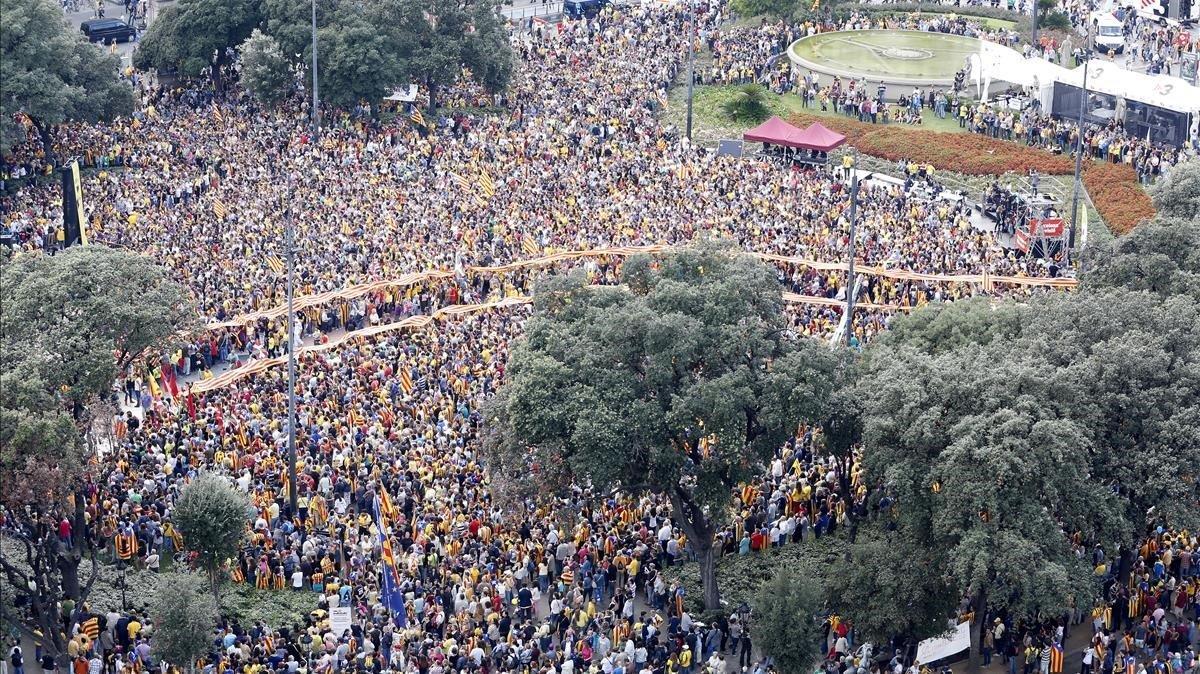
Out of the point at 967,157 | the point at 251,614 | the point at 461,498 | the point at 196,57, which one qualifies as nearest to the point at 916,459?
the point at 461,498

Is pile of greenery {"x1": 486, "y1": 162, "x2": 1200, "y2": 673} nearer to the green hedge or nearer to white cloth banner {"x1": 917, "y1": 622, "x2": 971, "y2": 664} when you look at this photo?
white cloth banner {"x1": 917, "y1": 622, "x2": 971, "y2": 664}

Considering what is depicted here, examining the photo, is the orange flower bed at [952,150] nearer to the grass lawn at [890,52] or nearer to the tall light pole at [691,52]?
the tall light pole at [691,52]

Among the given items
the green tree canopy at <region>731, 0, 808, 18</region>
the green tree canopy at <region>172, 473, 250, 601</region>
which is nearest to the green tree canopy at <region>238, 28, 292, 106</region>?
the green tree canopy at <region>731, 0, 808, 18</region>

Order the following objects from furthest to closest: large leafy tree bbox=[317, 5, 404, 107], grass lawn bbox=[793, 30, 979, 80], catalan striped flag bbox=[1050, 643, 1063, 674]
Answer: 1. grass lawn bbox=[793, 30, 979, 80]
2. large leafy tree bbox=[317, 5, 404, 107]
3. catalan striped flag bbox=[1050, 643, 1063, 674]

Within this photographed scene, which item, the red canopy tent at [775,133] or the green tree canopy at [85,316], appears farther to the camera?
the red canopy tent at [775,133]

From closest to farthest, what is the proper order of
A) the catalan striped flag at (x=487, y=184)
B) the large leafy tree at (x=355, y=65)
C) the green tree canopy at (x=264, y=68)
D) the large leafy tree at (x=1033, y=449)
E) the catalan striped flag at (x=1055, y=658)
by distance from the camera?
the large leafy tree at (x=1033, y=449), the catalan striped flag at (x=1055, y=658), the catalan striped flag at (x=487, y=184), the large leafy tree at (x=355, y=65), the green tree canopy at (x=264, y=68)

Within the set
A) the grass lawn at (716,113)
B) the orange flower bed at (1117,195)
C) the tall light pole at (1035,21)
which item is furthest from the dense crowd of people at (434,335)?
the tall light pole at (1035,21)

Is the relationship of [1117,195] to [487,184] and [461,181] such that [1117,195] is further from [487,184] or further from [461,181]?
[461,181]
